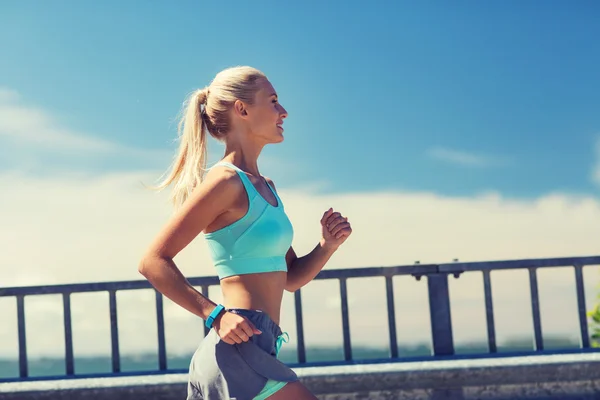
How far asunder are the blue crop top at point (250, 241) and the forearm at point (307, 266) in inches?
12.8

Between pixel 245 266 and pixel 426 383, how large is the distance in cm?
305

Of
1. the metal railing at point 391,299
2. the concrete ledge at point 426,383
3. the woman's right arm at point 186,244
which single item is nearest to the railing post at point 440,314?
the metal railing at point 391,299

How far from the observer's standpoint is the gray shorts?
191 cm

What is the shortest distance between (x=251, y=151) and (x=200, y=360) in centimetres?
62

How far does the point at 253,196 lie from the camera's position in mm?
2000

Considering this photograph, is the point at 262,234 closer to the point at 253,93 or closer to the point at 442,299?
the point at 253,93

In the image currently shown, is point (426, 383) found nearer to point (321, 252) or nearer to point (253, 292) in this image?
point (321, 252)

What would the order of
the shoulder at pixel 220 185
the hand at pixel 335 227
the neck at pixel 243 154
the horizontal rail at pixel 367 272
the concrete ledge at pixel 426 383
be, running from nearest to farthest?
the shoulder at pixel 220 185, the neck at pixel 243 154, the hand at pixel 335 227, the concrete ledge at pixel 426 383, the horizontal rail at pixel 367 272

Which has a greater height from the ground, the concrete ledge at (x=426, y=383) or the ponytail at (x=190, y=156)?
the ponytail at (x=190, y=156)

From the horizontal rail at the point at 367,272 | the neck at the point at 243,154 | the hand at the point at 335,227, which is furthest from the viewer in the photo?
the horizontal rail at the point at 367,272

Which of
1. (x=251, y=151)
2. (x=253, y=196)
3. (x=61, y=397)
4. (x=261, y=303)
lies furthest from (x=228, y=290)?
(x=61, y=397)

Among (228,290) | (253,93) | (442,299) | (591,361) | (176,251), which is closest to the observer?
(176,251)

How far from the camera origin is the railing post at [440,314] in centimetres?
507

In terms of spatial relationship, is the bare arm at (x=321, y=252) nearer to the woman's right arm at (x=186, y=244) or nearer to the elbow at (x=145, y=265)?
the woman's right arm at (x=186, y=244)
